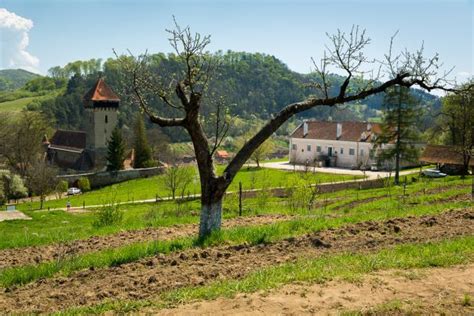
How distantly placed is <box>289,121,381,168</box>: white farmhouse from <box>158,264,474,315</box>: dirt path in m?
58.8

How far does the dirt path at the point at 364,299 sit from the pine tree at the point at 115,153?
62.3 m

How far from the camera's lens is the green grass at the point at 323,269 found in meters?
6.66

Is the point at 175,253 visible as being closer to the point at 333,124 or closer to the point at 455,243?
the point at 455,243

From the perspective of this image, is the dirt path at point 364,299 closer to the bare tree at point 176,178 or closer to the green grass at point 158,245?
the green grass at point 158,245

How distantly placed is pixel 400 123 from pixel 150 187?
30060mm

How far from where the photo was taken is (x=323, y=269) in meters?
7.72

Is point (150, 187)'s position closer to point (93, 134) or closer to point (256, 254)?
point (93, 134)

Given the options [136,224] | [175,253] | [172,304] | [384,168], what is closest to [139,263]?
[175,253]

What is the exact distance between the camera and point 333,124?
7488cm

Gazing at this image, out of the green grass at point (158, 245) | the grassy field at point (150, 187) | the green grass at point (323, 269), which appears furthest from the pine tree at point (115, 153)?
the green grass at point (323, 269)

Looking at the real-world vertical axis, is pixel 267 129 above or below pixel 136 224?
above

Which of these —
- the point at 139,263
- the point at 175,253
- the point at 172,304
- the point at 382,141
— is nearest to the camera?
the point at 172,304

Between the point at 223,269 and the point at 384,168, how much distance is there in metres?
58.5

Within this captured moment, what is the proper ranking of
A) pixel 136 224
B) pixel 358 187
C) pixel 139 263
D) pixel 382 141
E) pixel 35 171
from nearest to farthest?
1. pixel 139 263
2. pixel 136 224
3. pixel 358 187
4. pixel 382 141
5. pixel 35 171
